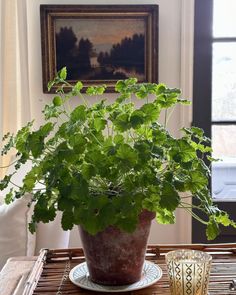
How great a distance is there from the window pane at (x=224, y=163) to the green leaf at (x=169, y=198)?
1.69 meters

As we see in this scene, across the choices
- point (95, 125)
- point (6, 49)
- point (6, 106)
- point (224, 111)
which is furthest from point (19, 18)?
point (95, 125)

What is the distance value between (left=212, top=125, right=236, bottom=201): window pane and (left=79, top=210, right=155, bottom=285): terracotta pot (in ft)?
5.37

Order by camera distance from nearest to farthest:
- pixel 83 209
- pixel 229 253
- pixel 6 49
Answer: pixel 83 209 → pixel 229 253 → pixel 6 49

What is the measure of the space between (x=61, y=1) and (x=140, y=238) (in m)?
1.79

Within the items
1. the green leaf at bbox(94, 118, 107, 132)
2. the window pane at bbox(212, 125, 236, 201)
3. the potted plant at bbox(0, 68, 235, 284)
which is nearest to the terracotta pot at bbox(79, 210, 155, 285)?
the potted plant at bbox(0, 68, 235, 284)

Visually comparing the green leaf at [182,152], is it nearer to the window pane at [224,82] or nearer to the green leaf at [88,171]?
the green leaf at [88,171]

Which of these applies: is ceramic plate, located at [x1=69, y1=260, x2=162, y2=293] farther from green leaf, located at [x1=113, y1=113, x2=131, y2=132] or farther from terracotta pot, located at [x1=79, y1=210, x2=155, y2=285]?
green leaf, located at [x1=113, y1=113, x2=131, y2=132]

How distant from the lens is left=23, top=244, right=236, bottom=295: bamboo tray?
1.00 m

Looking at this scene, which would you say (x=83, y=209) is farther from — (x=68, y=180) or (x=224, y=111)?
(x=224, y=111)

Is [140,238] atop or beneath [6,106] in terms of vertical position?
beneath

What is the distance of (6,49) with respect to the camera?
2365 mm

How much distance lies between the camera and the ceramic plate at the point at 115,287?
996mm

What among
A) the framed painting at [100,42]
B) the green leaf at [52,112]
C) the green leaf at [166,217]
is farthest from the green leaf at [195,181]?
the framed painting at [100,42]

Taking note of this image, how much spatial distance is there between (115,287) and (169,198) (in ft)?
0.87
